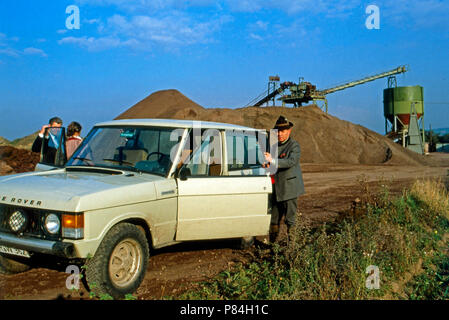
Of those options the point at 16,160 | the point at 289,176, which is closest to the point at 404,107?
the point at 16,160

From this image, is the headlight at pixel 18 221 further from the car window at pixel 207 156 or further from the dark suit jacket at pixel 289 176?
the dark suit jacket at pixel 289 176

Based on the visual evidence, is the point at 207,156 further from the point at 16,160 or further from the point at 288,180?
the point at 16,160

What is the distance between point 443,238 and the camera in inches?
309

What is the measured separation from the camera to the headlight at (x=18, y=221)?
4496 mm

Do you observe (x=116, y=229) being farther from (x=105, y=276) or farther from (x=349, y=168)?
(x=349, y=168)

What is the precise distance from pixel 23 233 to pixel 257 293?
2.54m

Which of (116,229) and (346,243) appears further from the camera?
(346,243)

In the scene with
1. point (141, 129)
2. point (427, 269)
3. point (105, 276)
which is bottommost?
point (427, 269)

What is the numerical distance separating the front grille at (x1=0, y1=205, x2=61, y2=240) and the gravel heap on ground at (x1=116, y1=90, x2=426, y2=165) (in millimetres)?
25245

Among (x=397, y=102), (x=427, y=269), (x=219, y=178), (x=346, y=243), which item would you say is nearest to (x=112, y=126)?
(x=219, y=178)

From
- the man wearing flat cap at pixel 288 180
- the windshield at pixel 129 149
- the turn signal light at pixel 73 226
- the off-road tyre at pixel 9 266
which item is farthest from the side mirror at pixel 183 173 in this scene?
the off-road tyre at pixel 9 266

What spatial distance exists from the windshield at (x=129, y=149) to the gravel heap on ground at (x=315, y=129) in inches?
937

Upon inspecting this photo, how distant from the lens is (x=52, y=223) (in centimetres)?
436

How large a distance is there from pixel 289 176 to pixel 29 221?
3766 millimetres
